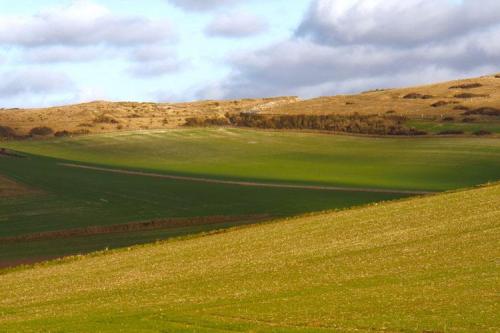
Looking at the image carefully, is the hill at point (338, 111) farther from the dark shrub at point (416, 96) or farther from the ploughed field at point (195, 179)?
the ploughed field at point (195, 179)

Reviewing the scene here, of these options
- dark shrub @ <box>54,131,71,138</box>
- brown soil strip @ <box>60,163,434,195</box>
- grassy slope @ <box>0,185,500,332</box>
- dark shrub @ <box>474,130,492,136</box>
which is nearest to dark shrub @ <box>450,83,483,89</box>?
→ dark shrub @ <box>474,130,492,136</box>

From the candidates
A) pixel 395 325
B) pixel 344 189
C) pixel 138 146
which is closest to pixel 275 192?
pixel 344 189

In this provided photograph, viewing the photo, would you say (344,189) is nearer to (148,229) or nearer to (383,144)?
(148,229)

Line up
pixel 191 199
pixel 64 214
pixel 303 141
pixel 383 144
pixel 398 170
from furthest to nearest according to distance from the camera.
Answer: pixel 303 141
pixel 383 144
pixel 398 170
pixel 191 199
pixel 64 214

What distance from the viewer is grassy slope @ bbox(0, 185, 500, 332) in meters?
26.1

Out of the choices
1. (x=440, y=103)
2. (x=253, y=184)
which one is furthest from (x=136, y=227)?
(x=440, y=103)

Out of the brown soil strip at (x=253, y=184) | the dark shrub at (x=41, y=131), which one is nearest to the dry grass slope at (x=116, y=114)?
the dark shrub at (x=41, y=131)

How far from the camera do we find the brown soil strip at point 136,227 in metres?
64.1

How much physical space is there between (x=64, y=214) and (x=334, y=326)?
5080cm

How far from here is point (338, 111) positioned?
14025 cm

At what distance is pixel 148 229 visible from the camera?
65812mm

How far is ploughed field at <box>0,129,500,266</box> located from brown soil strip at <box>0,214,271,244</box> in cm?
8

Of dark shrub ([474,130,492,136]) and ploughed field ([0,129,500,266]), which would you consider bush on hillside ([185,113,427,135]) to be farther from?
dark shrub ([474,130,492,136])

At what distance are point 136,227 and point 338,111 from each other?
7894cm
